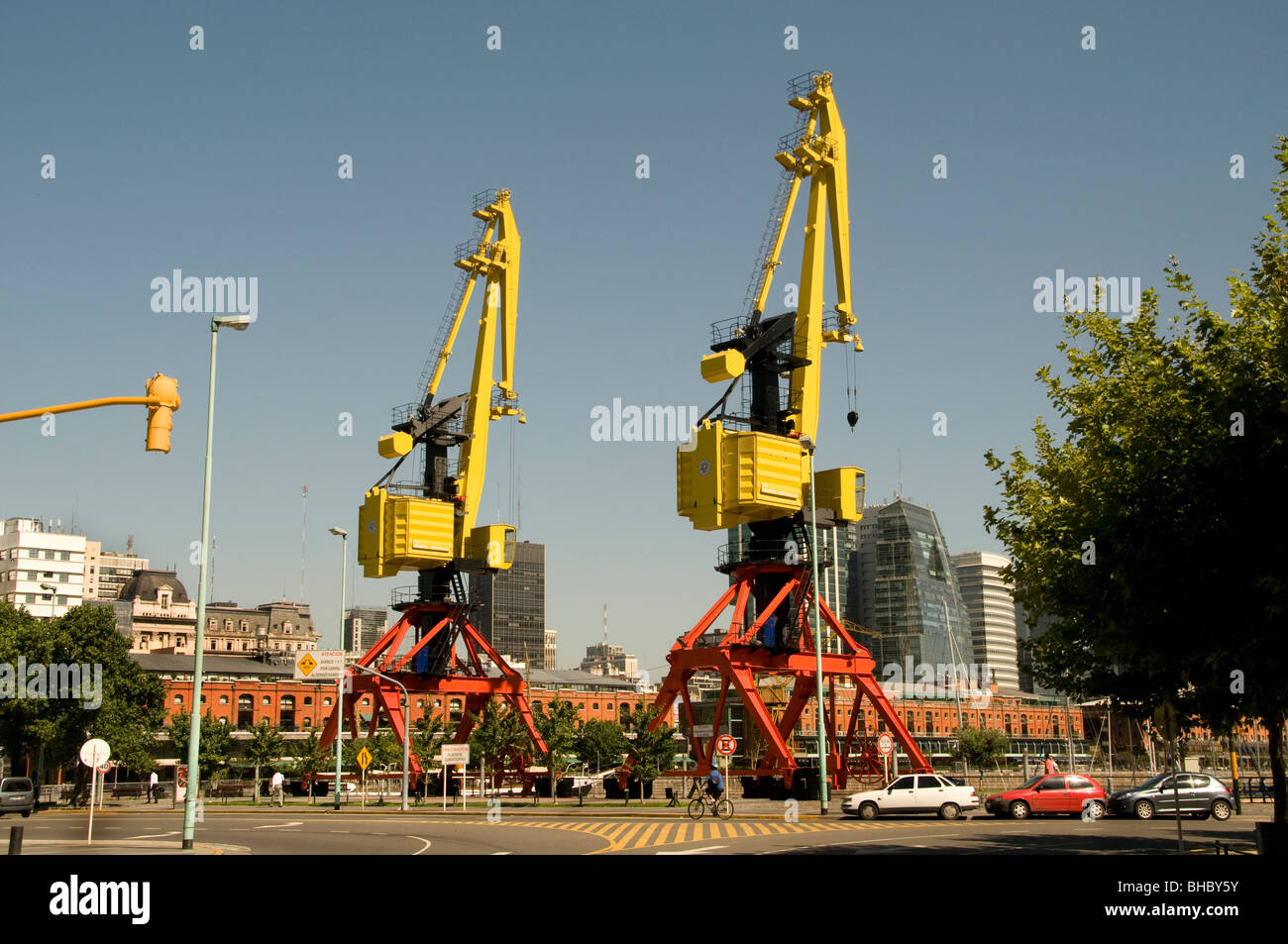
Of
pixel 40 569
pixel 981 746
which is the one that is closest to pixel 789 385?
pixel 981 746

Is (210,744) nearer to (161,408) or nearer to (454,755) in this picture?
(454,755)

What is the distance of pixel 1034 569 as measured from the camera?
26.6m

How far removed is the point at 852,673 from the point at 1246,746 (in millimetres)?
82169

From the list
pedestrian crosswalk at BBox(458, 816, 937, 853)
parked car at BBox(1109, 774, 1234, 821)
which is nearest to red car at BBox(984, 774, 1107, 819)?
parked car at BBox(1109, 774, 1234, 821)

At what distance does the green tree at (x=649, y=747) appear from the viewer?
49.0m

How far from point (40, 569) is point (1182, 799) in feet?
471

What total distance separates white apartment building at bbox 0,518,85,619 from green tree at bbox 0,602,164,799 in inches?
3581

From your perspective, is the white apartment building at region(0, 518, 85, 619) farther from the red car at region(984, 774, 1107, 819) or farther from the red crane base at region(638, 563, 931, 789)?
the red car at region(984, 774, 1107, 819)

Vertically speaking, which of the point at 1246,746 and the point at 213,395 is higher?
the point at 213,395

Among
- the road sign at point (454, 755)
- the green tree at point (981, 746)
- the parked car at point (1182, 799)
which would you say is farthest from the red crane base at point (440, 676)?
the green tree at point (981, 746)
